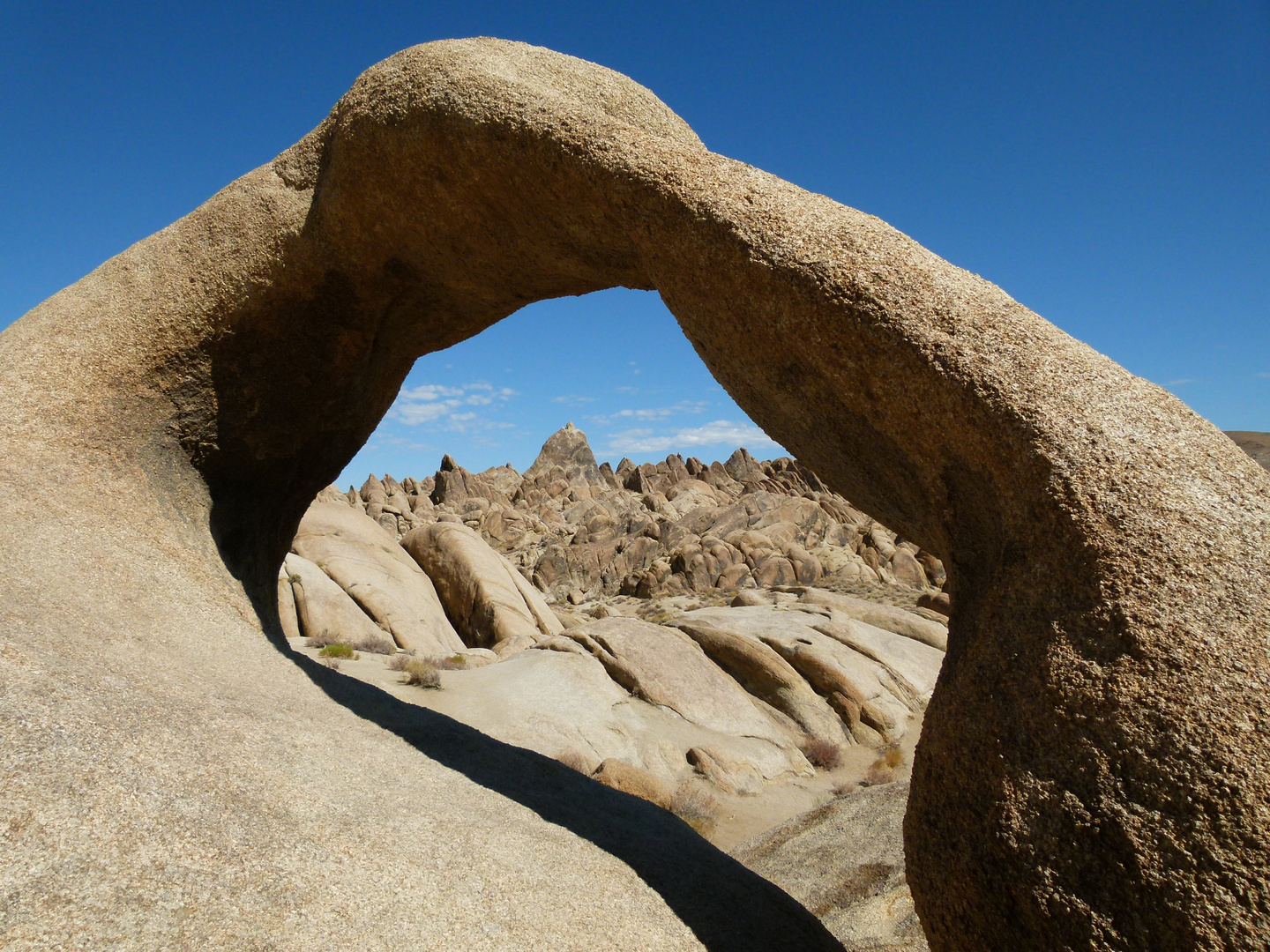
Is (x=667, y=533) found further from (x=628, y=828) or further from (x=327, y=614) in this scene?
(x=628, y=828)

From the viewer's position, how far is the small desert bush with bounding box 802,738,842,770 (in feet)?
40.0

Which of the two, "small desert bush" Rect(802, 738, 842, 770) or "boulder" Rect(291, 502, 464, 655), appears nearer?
"small desert bush" Rect(802, 738, 842, 770)

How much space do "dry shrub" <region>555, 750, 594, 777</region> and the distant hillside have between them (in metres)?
9.10

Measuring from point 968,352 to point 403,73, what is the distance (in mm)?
3939

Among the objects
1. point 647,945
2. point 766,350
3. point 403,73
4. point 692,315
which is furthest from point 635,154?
point 647,945

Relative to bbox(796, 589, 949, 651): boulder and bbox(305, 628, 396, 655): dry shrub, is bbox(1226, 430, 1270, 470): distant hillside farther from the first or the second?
bbox(305, 628, 396, 655): dry shrub

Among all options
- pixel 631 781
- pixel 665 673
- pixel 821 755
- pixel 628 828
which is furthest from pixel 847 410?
pixel 821 755

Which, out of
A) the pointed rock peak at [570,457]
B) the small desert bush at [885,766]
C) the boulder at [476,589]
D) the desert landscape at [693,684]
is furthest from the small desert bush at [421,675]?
the pointed rock peak at [570,457]

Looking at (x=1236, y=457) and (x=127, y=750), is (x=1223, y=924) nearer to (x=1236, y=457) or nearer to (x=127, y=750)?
(x=1236, y=457)

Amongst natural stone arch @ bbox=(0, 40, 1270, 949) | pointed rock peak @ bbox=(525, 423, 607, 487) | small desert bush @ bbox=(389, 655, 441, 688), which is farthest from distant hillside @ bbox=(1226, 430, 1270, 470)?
pointed rock peak @ bbox=(525, 423, 607, 487)

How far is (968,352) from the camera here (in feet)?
10.2

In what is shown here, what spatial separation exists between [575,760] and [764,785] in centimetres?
348

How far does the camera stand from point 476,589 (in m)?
16.4

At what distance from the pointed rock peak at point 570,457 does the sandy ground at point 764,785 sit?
56.4 m
